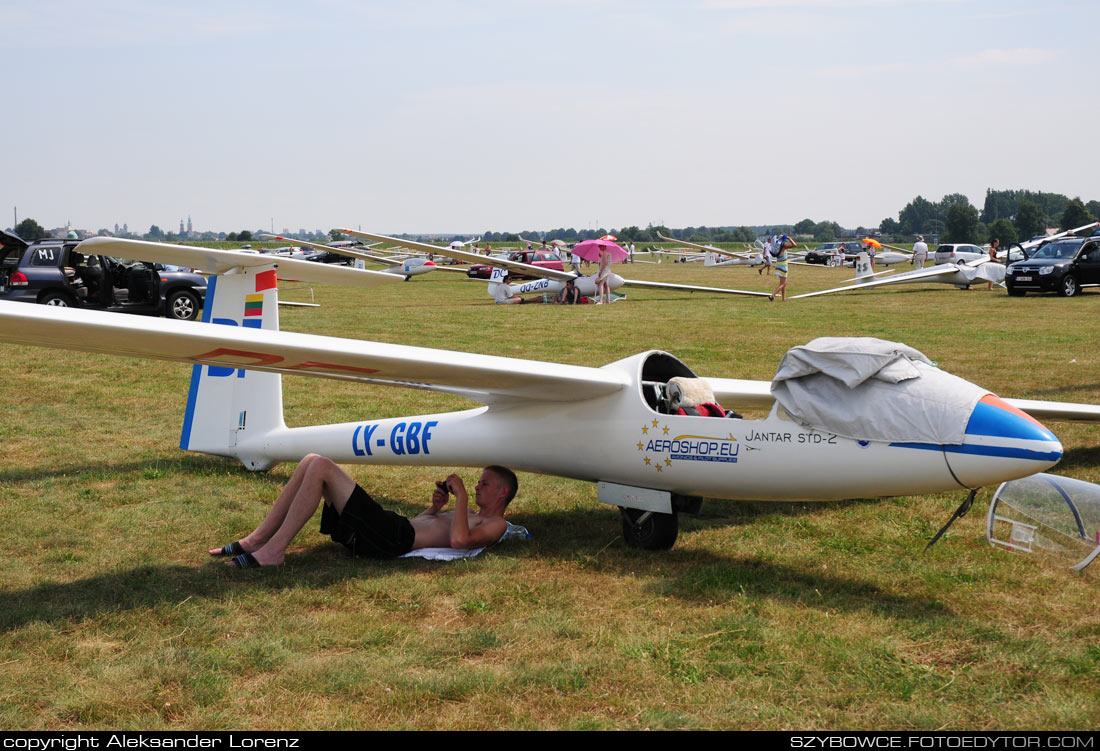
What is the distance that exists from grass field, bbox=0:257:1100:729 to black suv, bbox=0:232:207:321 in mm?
12267

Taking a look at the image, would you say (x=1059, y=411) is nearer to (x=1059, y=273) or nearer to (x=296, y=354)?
(x=296, y=354)

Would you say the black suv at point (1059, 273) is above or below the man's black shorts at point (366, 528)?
above

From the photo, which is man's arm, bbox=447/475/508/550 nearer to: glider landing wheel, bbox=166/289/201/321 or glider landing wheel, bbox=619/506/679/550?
glider landing wheel, bbox=619/506/679/550

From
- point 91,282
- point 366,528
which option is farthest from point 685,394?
point 91,282

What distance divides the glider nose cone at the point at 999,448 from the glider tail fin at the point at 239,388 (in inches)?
219

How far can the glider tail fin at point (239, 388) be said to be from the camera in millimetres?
7996

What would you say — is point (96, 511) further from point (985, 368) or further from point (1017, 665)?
point (985, 368)

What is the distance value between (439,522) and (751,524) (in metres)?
2.38

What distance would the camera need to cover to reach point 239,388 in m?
8.01

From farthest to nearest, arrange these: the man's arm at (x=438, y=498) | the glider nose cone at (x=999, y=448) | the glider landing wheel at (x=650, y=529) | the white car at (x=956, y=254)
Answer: the white car at (x=956, y=254) → the man's arm at (x=438, y=498) → the glider landing wheel at (x=650, y=529) → the glider nose cone at (x=999, y=448)

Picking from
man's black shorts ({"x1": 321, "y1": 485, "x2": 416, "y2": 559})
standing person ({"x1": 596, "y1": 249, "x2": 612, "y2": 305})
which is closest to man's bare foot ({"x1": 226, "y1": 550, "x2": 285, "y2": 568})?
man's black shorts ({"x1": 321, "y1": 485, "x2": 416, "y2": 559})

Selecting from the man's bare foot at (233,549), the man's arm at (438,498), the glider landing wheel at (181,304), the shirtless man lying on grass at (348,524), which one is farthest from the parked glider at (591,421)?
the glider landing wheel at (181,304)

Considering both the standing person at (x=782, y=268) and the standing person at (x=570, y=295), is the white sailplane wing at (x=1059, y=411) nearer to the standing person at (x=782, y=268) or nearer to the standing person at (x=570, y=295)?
the standing person at (x=782, y=268)

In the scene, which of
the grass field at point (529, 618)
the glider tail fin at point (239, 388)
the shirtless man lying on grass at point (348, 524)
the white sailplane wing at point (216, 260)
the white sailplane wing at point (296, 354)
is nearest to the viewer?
the grass field at point (529, 618)
